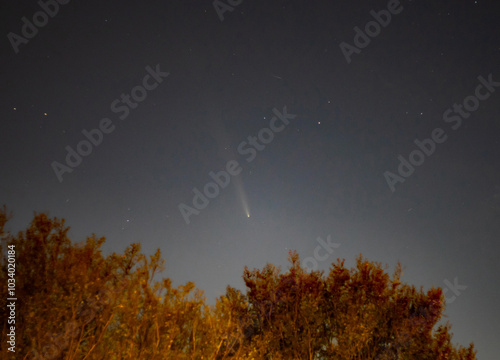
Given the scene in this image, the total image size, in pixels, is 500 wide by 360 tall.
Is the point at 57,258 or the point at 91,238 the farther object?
the point at 91,238

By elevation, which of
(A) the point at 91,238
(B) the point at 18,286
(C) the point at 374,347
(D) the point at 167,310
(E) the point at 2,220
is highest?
(E) the point at 2,220

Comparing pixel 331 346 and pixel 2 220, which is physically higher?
pixel 2 220

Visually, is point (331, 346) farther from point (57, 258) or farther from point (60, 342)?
point (57, 258)

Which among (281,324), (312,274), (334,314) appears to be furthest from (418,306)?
(281,324)

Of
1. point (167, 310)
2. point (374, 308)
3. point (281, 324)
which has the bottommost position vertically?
point (374, 308)

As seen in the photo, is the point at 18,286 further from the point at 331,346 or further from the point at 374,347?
the point at 374,347

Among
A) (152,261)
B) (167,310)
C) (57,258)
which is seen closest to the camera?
(152,261)

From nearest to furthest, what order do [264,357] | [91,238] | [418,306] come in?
[91,238] < [264,357] < [418,306]

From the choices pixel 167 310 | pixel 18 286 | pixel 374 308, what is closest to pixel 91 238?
pixel 18 286

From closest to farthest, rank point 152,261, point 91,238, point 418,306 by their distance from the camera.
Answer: point 152,261 → point 91,238 → point 418,306
